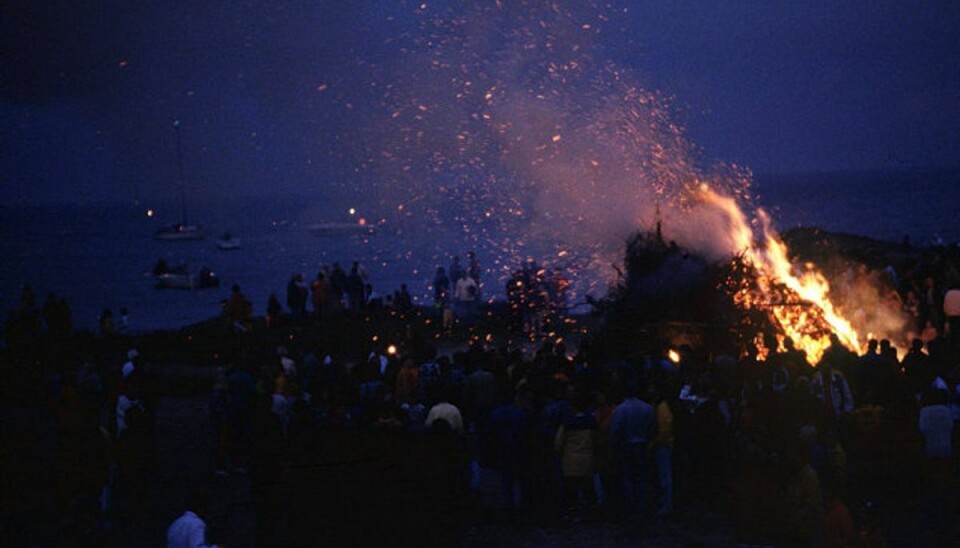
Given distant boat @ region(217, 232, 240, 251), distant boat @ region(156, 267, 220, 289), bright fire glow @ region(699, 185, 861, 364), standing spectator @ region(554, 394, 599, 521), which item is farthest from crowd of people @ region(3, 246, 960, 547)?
distant boat @ region(217, 232, 240, 251)

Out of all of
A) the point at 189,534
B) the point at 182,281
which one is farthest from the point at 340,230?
the point at 189,534

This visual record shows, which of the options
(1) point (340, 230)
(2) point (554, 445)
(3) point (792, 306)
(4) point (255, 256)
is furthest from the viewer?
(1) point (340, 230)

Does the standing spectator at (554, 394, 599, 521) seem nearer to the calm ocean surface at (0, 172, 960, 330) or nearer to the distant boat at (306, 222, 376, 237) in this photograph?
the calm ocean surface at (0, 172, 960, 330)

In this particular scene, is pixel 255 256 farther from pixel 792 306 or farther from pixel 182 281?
pixel 792 306

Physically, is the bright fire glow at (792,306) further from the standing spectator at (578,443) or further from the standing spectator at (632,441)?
the standing spectator at (578,443)

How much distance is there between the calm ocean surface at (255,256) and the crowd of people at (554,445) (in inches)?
1650

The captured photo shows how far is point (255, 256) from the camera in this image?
11981 centimetres

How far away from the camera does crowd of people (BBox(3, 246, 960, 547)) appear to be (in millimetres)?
8875

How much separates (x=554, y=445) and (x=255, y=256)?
113 metres

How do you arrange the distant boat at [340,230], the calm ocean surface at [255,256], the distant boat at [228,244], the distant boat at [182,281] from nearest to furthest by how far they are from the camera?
the calm ocean surface at [255,256] < the distant boat at [182,281] < the distant boat at [228,244] < the distant boat at [340,230]

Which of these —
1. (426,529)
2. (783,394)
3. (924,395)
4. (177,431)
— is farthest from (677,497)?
(177,431)

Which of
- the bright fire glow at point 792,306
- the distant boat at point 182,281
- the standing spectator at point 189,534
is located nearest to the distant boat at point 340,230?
the distant boat at point 182,281

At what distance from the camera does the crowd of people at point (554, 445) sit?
8.88 m

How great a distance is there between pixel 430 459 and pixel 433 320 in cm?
1625
